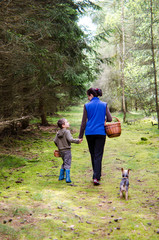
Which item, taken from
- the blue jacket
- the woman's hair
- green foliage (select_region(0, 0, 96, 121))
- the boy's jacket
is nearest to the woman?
the blue jacket

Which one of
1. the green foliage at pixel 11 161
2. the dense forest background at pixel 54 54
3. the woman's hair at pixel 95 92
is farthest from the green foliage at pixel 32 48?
the woman's hair at pixel 95 92

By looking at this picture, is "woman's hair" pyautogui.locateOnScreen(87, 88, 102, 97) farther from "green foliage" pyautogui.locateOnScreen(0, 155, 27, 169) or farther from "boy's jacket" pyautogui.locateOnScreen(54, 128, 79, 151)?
"green foliage" pyautogui.locateOnScreen(0, 155, 27, 169)

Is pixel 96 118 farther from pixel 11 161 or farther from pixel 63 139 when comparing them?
pixel 11 161

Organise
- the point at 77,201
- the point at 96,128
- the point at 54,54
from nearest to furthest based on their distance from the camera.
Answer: the point at 77,201, the point at 96,128, the point at 54,54

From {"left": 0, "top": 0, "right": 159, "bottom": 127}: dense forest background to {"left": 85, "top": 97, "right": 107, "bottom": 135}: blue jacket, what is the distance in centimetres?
246

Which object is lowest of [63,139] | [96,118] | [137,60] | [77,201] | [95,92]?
[77,201]

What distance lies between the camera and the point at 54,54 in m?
9.34

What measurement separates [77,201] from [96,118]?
1885mm

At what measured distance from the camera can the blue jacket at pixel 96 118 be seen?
5.39 metres

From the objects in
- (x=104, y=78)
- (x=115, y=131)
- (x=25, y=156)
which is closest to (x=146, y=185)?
(x=115, y=131)

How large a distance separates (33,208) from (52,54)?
6.53m

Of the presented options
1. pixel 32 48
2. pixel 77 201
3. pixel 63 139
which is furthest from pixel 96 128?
pixel 32 48

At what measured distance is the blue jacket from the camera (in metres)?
5.39

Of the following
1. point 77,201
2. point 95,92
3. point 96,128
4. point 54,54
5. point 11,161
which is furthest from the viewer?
Result: point 54,54
